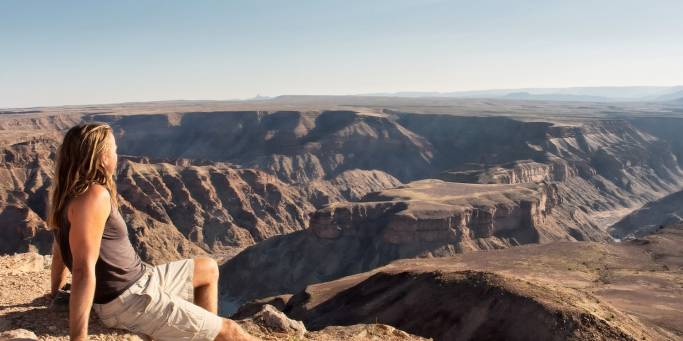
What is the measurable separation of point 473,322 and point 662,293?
21.4 m

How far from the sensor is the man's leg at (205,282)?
904cm

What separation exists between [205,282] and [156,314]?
1496 mm

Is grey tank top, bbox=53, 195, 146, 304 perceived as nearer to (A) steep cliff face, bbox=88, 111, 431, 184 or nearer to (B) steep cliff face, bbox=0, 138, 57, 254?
(B) steep cliff face, bbox=0, 138, 57, 254

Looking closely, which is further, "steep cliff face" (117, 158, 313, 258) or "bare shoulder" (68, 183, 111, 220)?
"steep cliff face" (117, 158, 313, 258)

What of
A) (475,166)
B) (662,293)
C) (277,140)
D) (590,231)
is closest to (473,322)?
(662,293)

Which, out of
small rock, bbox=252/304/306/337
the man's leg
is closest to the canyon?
small rock, bbox=252/304/306/337

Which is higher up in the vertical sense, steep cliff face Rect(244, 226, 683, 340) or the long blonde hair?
the long blonde hair

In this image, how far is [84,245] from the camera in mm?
6723

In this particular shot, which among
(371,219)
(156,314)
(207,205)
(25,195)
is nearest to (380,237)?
(371,219)

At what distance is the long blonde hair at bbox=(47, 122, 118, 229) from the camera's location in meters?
7.00

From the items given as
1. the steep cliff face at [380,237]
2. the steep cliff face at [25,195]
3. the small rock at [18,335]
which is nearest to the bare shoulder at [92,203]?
the small rock at [18,335]

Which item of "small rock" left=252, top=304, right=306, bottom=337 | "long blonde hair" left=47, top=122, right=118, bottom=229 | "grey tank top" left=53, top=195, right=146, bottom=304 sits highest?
"long blonde hair" left=47, top=122, right=118, bottom=229

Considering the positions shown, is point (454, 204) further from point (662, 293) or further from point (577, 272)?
point (662, 293)

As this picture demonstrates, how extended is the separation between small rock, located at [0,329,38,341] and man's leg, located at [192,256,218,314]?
2.43 m
